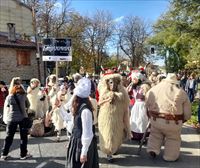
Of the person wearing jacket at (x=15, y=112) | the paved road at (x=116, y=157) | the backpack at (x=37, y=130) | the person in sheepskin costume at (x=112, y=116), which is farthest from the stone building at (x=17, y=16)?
the person in sheepskin costume at (x=112, y=116)

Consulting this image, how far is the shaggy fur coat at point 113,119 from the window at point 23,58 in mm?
31529

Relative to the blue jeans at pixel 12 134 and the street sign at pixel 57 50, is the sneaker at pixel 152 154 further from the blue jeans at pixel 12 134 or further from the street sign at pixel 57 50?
the street sign at pixel 57 50

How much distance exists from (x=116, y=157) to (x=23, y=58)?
105 feet

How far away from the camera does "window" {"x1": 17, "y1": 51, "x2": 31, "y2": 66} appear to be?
38844mm

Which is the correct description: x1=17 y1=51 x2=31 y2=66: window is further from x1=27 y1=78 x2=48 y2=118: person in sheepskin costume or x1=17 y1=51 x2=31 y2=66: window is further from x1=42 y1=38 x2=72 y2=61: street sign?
x1=42 y1=38 x2=72 y2=61: street sign

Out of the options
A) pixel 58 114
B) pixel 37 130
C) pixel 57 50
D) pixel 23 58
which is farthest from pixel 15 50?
pixel 58 114

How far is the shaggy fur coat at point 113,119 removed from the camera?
8062 millimetres

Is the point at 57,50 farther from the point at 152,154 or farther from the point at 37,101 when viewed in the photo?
the point at 152,154

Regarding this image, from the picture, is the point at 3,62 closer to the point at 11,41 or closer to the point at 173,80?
the point at 11,41

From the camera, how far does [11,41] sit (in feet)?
128

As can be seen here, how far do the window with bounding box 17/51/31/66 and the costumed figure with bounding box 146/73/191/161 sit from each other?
1249 inches

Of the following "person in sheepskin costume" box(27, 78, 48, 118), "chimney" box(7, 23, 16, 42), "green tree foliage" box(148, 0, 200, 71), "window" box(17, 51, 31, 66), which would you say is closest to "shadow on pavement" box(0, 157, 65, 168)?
"person in sheepskin costume" box(27, 78, 48, 118)

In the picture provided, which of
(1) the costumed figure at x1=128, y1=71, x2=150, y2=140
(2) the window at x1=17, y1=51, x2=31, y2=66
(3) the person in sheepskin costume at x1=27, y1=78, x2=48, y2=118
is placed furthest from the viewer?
(2) the window at x1=17, y1=51, x2=31, y2=66

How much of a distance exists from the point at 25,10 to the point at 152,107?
41.4 m
